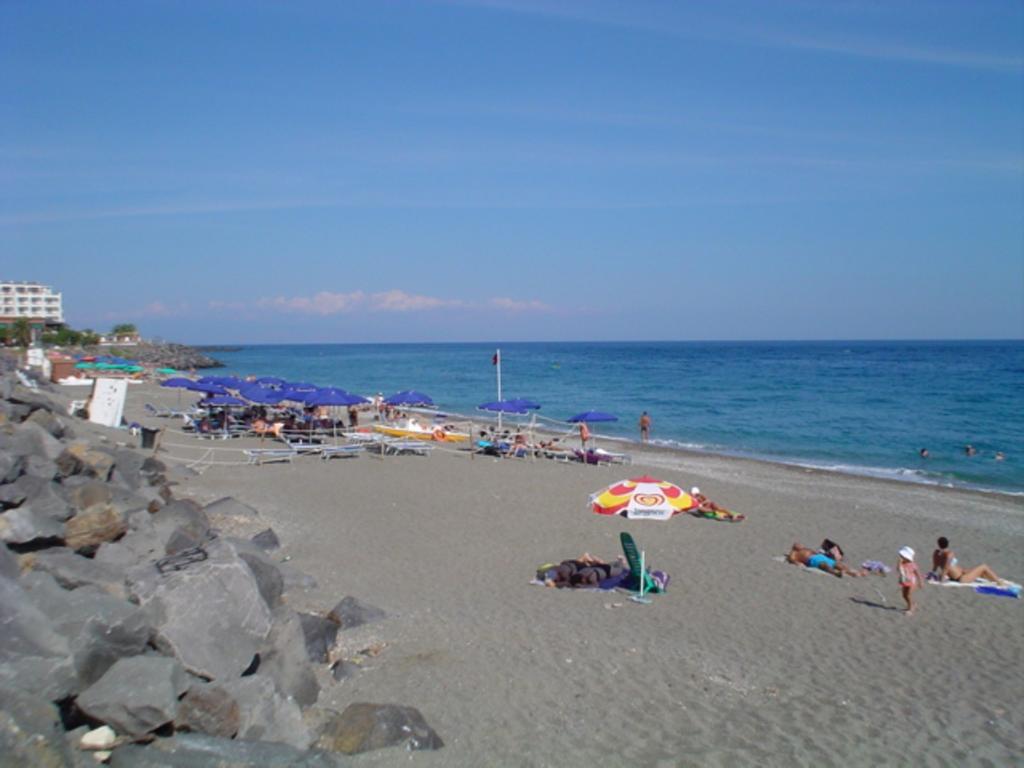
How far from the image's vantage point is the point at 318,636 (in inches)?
306

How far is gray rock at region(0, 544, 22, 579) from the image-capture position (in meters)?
5.86

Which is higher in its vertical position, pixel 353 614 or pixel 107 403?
pixel 107 403

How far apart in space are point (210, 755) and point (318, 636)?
322 centimetres

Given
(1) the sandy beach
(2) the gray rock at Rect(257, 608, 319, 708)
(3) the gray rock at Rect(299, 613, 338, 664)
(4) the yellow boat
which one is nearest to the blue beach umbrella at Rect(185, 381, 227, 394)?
(4) the yellow boat

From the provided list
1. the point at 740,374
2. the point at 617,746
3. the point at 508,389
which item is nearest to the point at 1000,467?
the point at 617,746

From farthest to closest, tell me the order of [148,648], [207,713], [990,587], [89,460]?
[990,587], [89,460], [148,648], [207,713]

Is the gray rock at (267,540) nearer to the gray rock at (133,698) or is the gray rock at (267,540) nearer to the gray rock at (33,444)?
the gray rock at (33,444)

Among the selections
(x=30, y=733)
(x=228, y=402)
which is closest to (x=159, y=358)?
(x=228, y=402)

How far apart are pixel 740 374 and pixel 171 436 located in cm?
6053

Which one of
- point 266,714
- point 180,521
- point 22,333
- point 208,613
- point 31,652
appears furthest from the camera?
point 22,333

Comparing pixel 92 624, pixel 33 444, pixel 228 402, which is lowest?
pixel 228 402

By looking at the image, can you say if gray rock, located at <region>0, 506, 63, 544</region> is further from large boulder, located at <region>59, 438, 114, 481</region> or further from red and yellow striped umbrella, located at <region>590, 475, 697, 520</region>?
red and yellow striped umbrella, located at <region>590, 475, 697, 520</region>

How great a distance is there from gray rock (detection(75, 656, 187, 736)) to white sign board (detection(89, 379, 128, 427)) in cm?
2033

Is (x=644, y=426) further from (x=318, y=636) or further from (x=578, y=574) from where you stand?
(x=318, y=636)
